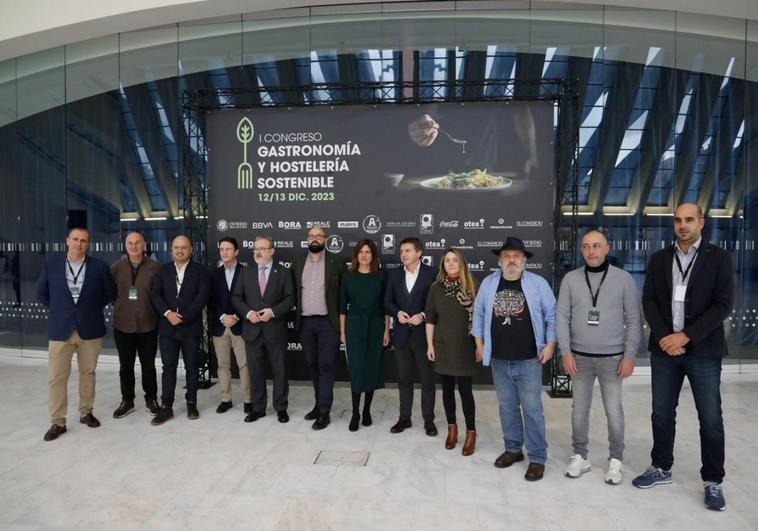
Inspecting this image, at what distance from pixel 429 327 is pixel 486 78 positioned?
3.96 metres

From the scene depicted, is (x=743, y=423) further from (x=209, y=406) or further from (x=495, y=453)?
(x=209, y=406)

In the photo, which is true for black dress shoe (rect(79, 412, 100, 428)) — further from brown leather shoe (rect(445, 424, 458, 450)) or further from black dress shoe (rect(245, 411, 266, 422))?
brown leather shoe (rect(445, 424, 458, 450))

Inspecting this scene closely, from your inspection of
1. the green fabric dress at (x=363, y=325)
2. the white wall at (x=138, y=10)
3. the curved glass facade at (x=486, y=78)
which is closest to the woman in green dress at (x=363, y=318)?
the green fabric dress at (x=363, y=325)

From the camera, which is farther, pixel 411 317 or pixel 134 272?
pixel 134 272

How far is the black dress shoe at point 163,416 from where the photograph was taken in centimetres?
427

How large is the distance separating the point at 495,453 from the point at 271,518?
5.53 feet

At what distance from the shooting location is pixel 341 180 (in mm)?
5254

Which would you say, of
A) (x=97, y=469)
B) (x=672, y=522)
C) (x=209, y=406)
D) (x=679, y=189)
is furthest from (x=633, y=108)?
(x=97, y=469)

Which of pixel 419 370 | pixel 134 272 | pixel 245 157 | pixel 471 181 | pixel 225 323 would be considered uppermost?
pixel 245 157

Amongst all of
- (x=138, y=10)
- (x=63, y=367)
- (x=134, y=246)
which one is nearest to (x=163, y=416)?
(x=63, y=367)

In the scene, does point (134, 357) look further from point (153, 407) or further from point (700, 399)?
point (700, 399)

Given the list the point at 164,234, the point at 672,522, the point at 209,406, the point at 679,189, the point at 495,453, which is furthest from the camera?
the point at 164,234

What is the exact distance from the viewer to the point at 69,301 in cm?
403

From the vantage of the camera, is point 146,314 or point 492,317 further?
point 146,314
